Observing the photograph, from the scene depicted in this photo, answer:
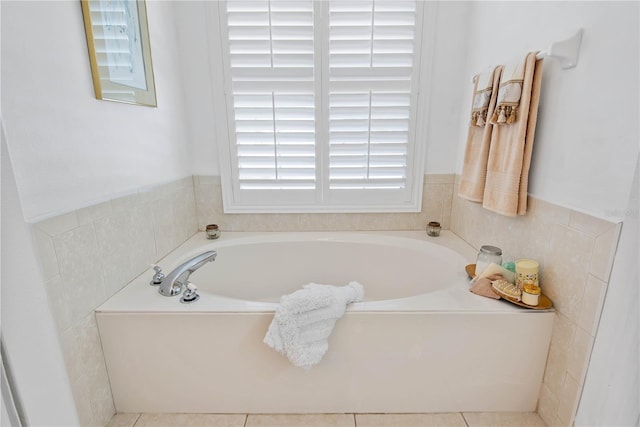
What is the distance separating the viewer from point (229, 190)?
2016 millimetres

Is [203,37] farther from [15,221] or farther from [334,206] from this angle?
[15,221]

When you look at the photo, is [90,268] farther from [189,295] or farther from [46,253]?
[189,295]

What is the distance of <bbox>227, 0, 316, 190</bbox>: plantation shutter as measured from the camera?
5.75ft

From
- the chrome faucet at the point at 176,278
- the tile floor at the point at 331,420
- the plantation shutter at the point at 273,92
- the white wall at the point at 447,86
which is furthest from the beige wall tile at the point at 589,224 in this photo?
the chrome faucet at the point at 176,278

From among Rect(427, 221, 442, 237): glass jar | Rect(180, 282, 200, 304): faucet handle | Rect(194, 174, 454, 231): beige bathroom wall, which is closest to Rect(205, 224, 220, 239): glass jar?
Rect(194, 174, 454, 231): beige bathroom wall

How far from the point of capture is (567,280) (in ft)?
3.57

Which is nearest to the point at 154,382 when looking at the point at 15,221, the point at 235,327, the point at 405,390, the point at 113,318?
the point at 113,318

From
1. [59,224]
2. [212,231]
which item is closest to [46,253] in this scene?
[59,224]

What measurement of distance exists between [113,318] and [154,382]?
316 mm

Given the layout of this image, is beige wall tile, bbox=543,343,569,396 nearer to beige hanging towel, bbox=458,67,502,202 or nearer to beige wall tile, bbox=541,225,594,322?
beige wall tile, bbox=541,225,594,322

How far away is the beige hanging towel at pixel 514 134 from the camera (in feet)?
3.85

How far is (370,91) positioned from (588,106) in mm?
1090

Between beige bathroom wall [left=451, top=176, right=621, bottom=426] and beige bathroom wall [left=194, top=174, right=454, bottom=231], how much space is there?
0.70 m

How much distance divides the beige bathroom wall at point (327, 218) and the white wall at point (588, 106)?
31.3 inches
